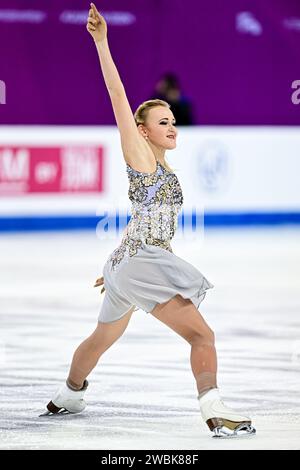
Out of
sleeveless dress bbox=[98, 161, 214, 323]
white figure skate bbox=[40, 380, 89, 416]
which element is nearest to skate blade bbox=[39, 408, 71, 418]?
white figure skate bbox=[40, 380, 89, 416]

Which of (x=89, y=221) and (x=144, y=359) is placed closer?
(x=144, y=359)

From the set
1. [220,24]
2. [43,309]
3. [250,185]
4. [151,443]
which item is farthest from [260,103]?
[151,443]

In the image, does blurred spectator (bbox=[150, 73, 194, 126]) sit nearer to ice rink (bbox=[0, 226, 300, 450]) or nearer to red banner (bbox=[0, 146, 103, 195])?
red banner (bbox=[0, 146, 103, 195])

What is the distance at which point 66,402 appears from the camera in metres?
5.01

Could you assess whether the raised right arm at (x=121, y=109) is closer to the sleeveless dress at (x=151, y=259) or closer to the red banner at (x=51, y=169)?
the sleeveless dress at (x=151, y=259)

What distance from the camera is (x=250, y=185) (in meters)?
14.8

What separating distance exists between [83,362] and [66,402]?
184 millimetres

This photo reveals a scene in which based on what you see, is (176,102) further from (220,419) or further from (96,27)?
(220,419)

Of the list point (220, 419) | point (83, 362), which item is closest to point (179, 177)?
point (83, 362)

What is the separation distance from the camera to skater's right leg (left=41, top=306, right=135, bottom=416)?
495cm

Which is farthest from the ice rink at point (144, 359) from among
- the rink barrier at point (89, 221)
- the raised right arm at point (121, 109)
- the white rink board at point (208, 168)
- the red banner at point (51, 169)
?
the white rink board at point (208, 168)

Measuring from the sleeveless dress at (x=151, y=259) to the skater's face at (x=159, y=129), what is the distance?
4.0 inches

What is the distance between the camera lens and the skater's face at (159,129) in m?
4.79

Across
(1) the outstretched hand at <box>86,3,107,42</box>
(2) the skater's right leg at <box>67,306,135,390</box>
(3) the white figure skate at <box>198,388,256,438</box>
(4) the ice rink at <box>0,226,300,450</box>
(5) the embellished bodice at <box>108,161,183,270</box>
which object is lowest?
(4) the ice rink at <box>0,226,300,450</box>
